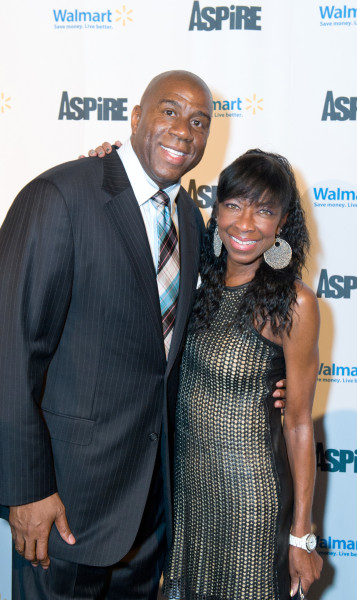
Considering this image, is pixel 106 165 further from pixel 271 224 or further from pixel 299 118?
pixel 299 118

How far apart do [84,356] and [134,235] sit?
0.38 meters

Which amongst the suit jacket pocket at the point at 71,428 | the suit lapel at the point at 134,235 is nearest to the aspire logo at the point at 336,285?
the suit lapel at the point at 134,235

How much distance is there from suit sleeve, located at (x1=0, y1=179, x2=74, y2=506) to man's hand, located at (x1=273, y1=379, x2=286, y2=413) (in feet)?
2.41

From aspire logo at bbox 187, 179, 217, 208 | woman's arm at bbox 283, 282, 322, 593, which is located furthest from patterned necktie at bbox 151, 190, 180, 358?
aspire logo at bbox 187, 179, 217, 208

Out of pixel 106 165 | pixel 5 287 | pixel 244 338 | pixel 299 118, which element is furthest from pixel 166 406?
pixel 299 118

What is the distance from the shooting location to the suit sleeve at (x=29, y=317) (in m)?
1.63

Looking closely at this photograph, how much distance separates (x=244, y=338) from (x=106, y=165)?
69cm

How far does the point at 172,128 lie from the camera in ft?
6.27

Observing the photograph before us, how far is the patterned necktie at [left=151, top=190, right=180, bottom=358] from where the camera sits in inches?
75.1

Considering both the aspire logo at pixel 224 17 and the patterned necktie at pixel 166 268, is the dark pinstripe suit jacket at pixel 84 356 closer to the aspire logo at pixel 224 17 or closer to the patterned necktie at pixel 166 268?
the patterned necktie at pixel 166 268

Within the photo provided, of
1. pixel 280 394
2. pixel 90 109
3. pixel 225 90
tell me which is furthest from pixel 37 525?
pixel 225 90

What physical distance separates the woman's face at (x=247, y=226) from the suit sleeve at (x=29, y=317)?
1.83 feet

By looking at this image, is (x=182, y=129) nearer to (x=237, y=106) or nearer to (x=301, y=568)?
(x=237, y=106)

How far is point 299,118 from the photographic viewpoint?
3.06m
